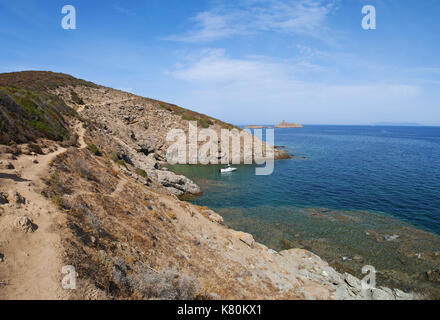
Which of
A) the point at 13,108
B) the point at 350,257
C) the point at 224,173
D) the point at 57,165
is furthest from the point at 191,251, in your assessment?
the point at 224,173

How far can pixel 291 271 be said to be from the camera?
14.1m

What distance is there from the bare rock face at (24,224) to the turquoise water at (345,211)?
55.5 feet

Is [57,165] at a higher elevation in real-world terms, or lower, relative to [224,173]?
higher

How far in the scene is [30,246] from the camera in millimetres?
7086

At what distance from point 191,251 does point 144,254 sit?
309cm

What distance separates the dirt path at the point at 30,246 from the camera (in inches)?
231

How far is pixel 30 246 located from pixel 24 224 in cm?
93

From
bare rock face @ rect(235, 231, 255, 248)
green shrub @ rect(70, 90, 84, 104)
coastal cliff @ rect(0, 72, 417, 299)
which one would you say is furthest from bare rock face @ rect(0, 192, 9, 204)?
green shrub @ rect(70, 90, 84, 104)

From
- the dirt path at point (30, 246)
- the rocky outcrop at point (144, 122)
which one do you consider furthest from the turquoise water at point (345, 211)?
the dirt path at point (30, 246)

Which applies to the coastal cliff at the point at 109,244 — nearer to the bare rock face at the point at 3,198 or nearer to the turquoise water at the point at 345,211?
the bare rock face at the point at 3,198

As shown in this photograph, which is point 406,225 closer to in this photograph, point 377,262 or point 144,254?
point 377,262

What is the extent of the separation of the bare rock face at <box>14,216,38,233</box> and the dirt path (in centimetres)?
7

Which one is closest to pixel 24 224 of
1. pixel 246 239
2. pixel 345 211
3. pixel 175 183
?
pixel 246 239

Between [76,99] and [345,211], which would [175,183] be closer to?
[345,211]
